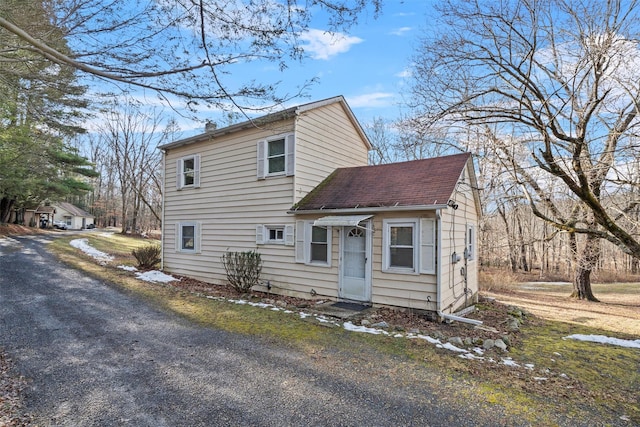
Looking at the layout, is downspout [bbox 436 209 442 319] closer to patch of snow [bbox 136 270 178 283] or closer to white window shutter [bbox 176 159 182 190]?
patch of snow [bbox 136 270 178 283]

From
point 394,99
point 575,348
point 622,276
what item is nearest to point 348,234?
point 394,99

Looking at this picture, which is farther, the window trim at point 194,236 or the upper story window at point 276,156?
the window trim at point 194,236

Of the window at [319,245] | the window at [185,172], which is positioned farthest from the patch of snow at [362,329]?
the window at [185,172]

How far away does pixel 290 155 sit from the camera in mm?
9008

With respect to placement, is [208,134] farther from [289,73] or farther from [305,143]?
[289,73]

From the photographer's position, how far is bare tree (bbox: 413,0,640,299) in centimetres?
611

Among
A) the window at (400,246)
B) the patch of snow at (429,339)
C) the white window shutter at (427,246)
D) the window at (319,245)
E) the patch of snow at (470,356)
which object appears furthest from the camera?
the window at (319,245)

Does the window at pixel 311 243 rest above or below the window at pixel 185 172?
below

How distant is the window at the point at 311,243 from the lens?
28.0 feet

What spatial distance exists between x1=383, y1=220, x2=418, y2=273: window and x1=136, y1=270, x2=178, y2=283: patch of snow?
7.46 m

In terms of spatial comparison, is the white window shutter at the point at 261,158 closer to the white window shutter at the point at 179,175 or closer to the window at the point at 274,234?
the window at the point at 274,234

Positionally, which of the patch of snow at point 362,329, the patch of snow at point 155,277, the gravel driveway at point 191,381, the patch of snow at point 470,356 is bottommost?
Answer: the patch of snow at point 470,356

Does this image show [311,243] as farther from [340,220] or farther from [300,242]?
[340,220]

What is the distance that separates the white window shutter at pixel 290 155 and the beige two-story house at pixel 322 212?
0.10ft
